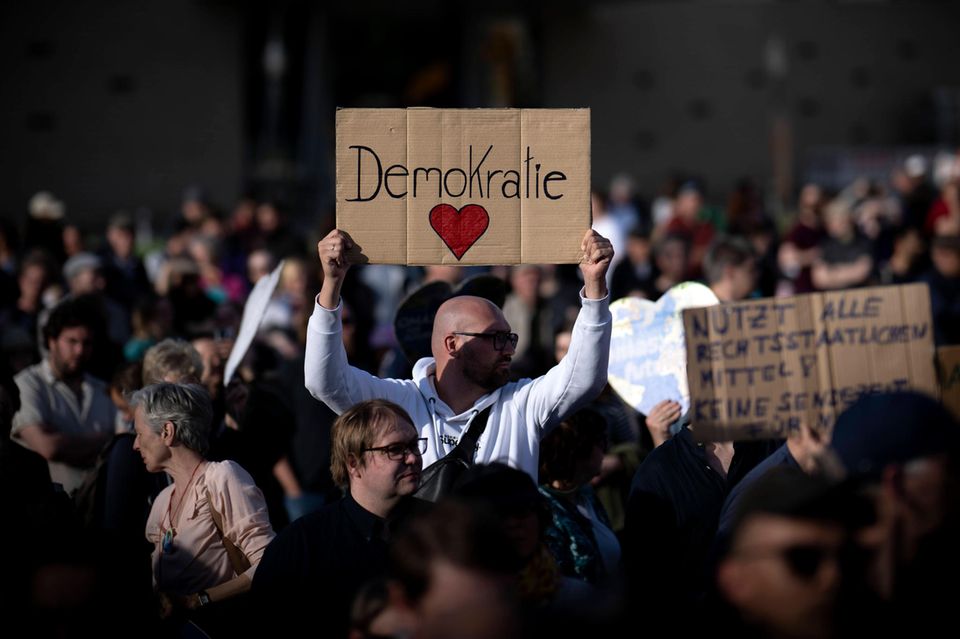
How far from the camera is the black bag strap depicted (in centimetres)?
462

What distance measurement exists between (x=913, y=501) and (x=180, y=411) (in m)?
2.74

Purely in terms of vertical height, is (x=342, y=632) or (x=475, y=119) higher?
(x=475, y=119)

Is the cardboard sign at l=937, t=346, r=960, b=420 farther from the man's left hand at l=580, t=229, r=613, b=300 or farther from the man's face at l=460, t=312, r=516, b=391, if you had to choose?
the man's face at l=460, t=312, r=516, b=391

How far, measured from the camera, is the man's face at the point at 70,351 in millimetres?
6711

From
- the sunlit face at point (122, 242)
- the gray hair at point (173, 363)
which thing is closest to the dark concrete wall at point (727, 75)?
the sunlit face at point (122, 242)

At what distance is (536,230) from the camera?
4805mm

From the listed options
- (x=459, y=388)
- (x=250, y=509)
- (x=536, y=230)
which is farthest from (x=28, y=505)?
(x=536, y=230)

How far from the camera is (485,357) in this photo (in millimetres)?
4770

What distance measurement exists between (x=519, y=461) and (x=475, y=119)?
1.26 m

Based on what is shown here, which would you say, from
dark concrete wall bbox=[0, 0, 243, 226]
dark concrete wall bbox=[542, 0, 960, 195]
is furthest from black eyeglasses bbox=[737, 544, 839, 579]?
dark concrete wall bbox=[542, 0, 960, 195]

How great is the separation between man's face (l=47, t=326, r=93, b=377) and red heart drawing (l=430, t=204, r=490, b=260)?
2.73 metres

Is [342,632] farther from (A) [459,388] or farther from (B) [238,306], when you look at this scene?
(B) [238,306]

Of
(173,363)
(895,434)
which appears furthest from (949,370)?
(173,363)

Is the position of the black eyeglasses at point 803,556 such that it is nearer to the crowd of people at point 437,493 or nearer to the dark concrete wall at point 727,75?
the crowd of people at point 437,493
